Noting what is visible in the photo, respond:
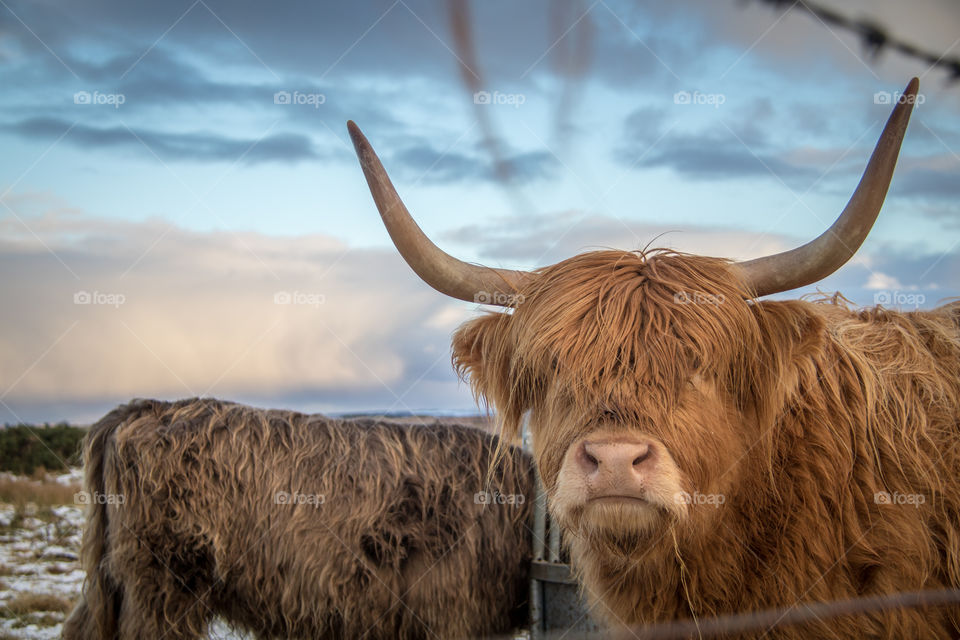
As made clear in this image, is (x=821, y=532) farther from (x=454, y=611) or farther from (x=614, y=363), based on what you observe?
(x=454, y=611)

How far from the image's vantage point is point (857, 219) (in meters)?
2.36

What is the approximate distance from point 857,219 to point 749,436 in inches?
33.2

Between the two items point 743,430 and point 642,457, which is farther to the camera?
point 743,430

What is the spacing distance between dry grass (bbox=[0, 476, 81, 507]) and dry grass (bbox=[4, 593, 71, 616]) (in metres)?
3.33

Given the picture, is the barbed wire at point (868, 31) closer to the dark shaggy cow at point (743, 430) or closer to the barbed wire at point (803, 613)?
the dark shaggy cow at point (743, 430)

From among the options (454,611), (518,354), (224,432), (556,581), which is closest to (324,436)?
(224,432)

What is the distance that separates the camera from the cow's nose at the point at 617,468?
1.95 m

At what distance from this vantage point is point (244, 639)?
14.0 ft

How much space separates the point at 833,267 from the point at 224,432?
3.32 metres

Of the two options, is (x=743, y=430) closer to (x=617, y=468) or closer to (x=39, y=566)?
(x=617, y=468)

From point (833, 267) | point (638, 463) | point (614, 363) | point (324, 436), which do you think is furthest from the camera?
point (324, 436)

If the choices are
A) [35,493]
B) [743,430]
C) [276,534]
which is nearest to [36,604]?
[276,534]

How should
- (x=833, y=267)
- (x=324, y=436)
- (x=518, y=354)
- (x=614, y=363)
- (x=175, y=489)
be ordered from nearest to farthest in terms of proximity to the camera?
1. (x=614, y=363)
2. (x=833, y=267)
3. (x=518, y=354)
4. (x=175, y=489)
5. (x=324, y=436)

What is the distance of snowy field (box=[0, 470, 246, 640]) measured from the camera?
4.91 metres
